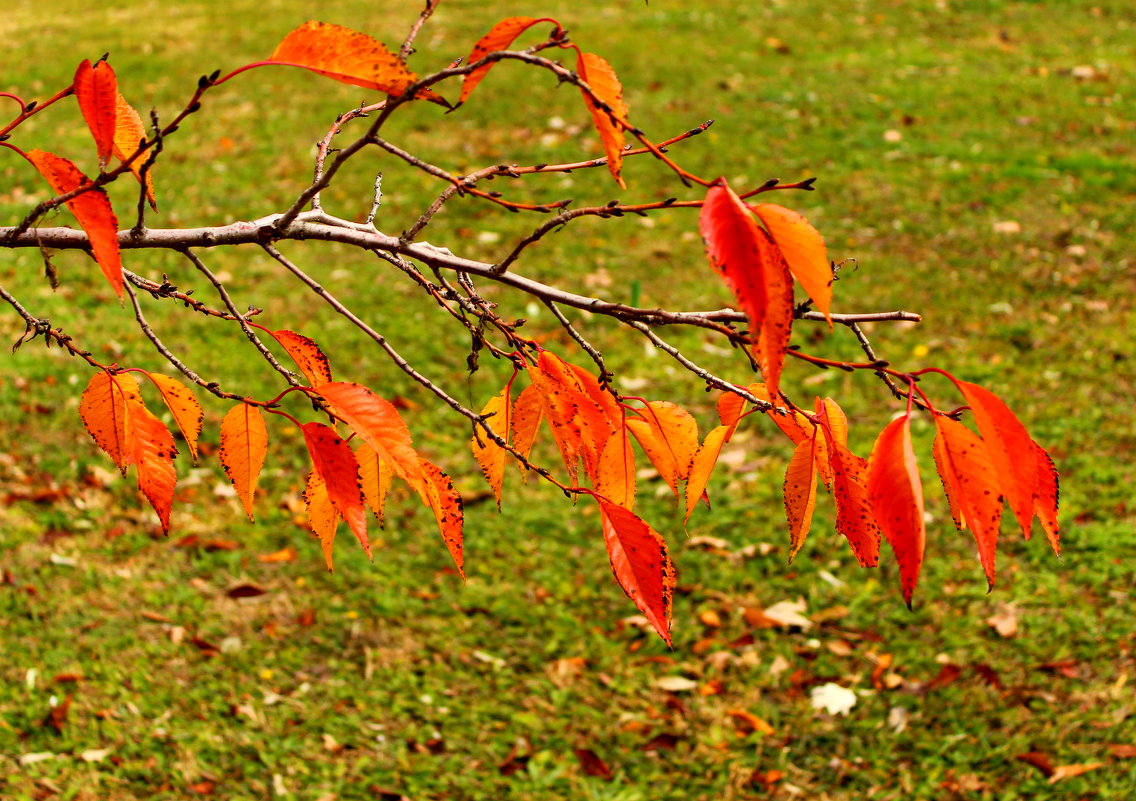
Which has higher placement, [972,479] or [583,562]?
[972,479]

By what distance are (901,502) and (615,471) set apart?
368mm

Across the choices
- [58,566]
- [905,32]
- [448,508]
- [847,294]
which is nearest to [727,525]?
[847,294]

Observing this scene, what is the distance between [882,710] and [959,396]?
6.09 ft

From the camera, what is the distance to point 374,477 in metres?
1.23

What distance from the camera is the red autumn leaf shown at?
0.73 meters

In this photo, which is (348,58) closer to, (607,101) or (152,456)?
(607,101)

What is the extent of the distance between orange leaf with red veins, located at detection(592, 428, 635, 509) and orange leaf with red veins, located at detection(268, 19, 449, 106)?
1.31 ft

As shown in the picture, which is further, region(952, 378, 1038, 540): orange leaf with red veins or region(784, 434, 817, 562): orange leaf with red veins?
region(784, 434, 817, 562): orange leaf with red veins

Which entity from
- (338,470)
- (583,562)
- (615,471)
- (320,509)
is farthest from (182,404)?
(583,562)

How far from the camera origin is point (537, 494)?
384 cm

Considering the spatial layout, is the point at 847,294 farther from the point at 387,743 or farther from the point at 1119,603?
the point at 387,743

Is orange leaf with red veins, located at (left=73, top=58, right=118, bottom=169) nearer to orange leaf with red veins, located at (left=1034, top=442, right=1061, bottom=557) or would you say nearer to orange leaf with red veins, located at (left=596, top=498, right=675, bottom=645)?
orange leaf with red veins, located at (left=596, top=498, right=675, bottom=645)

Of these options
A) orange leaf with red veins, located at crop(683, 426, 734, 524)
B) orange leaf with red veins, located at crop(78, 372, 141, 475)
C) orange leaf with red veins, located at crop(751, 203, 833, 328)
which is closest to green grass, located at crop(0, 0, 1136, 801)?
orange leaf with red veins, located at crop(683, 426, 734, 524)

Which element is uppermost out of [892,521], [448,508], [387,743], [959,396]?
[892,521]
